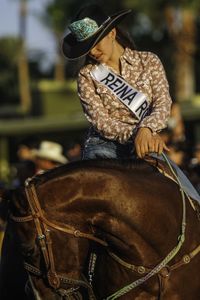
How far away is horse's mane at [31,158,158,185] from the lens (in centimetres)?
509

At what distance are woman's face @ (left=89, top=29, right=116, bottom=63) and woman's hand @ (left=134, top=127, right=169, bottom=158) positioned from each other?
0.70m

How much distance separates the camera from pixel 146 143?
538 centimetres

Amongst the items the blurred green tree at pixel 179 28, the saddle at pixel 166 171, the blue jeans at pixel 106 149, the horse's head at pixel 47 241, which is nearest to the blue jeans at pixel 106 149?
the blue jeans at pixel 106 149

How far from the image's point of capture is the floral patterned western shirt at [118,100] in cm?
570

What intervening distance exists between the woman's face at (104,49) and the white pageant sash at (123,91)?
0.06 m

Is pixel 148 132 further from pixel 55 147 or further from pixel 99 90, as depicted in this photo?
pixel 55 147

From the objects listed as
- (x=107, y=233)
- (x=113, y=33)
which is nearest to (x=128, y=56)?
(x=113, y=33)

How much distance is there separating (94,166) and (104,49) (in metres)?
1.00

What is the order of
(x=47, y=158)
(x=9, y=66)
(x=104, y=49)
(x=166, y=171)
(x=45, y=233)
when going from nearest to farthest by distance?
(x=45, y=233) → (x=166, y=171) → (x=104, y=49) → (x=47, y=158) → (x=9, y=66)

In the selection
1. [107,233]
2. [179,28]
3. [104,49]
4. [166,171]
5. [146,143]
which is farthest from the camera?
[179,28]

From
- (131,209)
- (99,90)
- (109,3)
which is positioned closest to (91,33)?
(99,90)

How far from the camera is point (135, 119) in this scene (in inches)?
229

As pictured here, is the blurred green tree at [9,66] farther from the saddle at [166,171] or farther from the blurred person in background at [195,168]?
the saddle at [166,171]

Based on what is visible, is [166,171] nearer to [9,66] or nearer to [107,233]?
[107,233]
